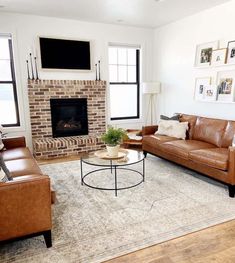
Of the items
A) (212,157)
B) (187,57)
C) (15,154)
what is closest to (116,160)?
(212,157)

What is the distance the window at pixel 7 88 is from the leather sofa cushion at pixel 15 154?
144cm

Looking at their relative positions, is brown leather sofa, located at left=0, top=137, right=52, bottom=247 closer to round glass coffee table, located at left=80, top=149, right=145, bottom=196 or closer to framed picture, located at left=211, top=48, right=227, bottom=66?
round glass coffee table, located at left=80, top=149, right=145, bottom=196

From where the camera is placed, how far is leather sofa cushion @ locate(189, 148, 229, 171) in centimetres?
291

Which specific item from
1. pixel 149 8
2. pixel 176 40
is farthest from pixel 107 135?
pixel 176 40

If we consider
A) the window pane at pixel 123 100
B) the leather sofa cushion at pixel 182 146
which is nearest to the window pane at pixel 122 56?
the window pane at pixel 123 100

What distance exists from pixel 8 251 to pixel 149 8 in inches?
159

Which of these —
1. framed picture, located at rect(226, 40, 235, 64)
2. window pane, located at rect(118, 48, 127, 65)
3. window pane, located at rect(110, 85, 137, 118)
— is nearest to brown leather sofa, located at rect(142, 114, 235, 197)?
framed picture, located at rect(226, 40, 235, 64)

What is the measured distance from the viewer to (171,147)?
12.3 ft

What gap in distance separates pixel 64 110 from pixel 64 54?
3.76 feet

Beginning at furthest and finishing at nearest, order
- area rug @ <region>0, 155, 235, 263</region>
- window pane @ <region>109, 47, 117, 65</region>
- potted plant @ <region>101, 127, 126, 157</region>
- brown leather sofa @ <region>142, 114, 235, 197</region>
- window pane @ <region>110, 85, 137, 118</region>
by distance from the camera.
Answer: window pane @ <region>110, 85, 137, 118</region> → window pane @ <region>109, 47, 117, 65</region> → potted plant @ <region>101, 127, 126, 157</region> → brown leather sofa @ <region>142, 114, 235, 197</region> → area rug @ <region>0, 155, 235, 263</region>

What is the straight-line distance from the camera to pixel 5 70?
177 inches

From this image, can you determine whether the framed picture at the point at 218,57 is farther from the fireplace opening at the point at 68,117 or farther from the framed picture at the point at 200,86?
the fireplace opening at the point at 68,117

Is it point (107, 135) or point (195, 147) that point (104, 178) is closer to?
point (107, 135)

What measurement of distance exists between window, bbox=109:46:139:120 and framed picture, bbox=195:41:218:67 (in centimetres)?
162
